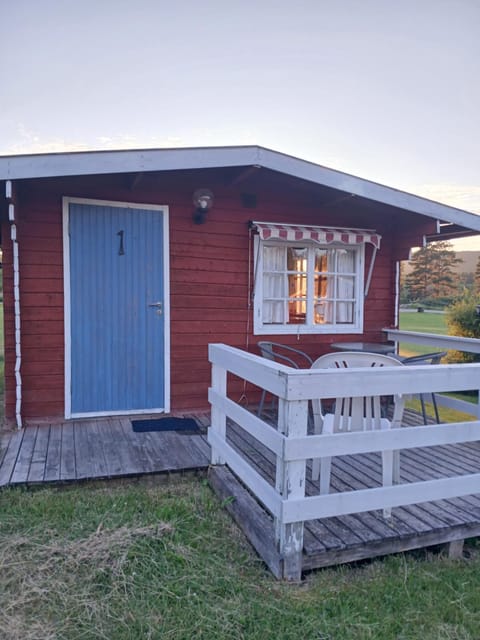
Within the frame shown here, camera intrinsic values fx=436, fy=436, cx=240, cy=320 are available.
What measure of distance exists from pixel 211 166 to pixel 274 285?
4.85 feet

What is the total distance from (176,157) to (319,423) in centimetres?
223

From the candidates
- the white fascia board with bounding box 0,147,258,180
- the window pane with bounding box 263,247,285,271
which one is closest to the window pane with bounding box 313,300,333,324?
the window pane with bounding box 263,247,285,271

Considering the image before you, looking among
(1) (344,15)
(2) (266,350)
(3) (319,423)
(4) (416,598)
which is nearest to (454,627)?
(4) (416,598)

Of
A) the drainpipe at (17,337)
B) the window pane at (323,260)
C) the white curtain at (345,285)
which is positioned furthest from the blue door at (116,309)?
the white curtain at (345,285)

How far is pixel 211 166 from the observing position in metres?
3.47

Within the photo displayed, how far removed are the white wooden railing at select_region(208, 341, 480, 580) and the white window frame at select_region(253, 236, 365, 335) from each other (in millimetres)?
2147

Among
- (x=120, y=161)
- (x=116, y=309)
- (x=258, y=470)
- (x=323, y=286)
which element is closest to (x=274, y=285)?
(x=323, y=286)

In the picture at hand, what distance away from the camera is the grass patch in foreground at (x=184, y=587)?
5.33 ft

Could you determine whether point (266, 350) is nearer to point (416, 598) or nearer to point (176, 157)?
point (176, 157)

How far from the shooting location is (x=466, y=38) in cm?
612

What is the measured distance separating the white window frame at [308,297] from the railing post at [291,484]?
8.56 feet

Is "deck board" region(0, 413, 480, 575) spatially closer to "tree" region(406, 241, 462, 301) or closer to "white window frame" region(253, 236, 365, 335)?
"white window frame" region(253, 236, 365, 335)

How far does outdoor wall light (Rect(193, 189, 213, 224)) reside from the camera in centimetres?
394

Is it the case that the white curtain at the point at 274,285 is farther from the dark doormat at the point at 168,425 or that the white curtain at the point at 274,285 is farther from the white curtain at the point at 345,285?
the dark doormat at the point at 168,425
